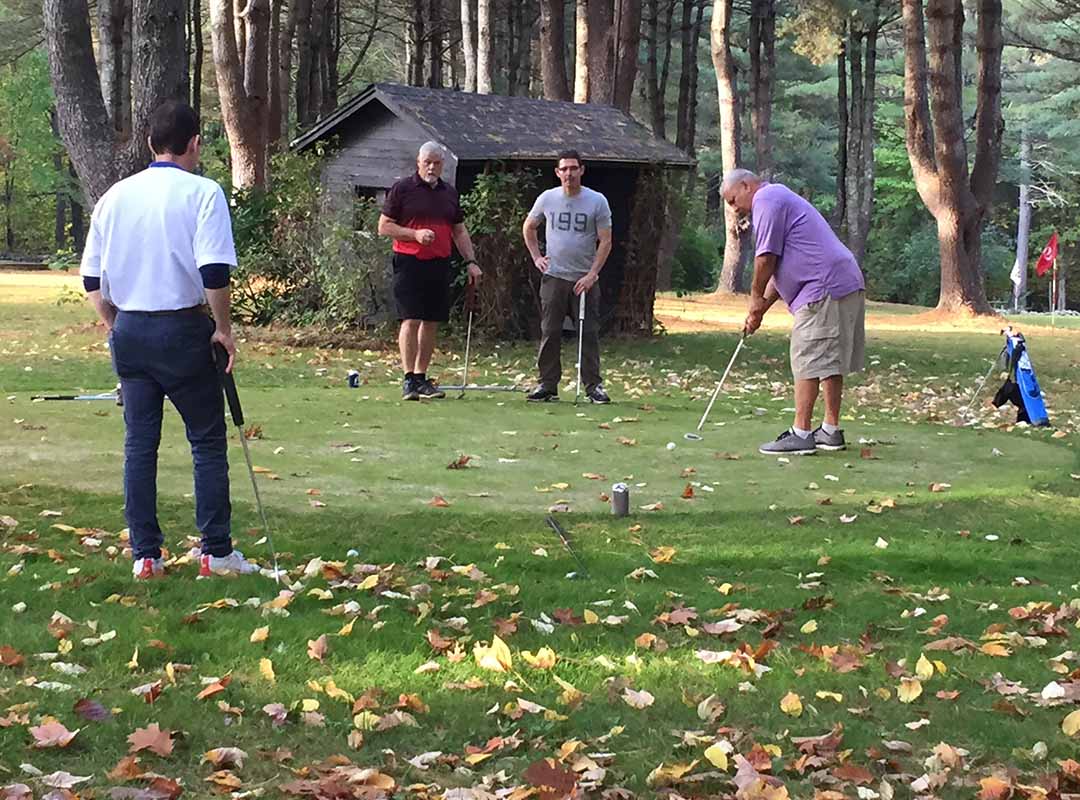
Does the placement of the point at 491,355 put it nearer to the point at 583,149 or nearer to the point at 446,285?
the point at 583,149

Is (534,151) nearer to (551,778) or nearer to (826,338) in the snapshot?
(826,338)

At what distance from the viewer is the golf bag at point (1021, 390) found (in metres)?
A: 10.8

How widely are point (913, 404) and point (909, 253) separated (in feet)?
140

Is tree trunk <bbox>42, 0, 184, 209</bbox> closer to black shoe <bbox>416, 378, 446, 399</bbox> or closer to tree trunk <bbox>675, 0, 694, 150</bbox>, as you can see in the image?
black shoe <bbox>416, 378, 446, 399</bbox>

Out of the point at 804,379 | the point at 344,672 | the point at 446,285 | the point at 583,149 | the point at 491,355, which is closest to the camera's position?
the point at 344,672

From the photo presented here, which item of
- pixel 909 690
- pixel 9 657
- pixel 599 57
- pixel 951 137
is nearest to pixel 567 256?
pixel 909 690

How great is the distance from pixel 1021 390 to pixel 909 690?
7173 mm

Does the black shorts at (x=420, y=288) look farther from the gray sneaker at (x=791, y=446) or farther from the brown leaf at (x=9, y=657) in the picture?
the brown leaf at (x=9, y=657)

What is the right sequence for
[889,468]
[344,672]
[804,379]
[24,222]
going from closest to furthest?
[344,672], [889,468], [804,379], [24,222]

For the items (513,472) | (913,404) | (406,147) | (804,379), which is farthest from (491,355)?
(513,472)

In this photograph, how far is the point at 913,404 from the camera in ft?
44.7

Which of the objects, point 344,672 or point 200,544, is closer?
point 344,672

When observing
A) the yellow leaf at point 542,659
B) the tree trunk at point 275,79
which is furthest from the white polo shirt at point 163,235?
the tree trunk at point 275,79

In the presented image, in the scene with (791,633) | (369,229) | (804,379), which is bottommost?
(791,633)
